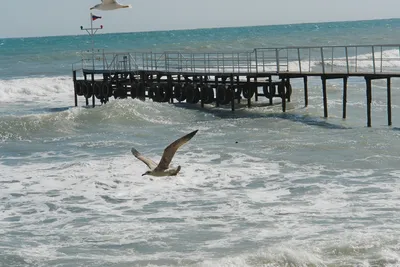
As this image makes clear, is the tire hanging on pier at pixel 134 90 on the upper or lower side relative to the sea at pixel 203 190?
upper

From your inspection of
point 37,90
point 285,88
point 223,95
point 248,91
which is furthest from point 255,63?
point 248,91

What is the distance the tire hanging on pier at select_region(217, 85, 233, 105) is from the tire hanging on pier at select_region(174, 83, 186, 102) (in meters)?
2.10

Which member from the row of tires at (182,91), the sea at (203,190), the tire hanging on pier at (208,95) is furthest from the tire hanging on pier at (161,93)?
the sea at (203,190)

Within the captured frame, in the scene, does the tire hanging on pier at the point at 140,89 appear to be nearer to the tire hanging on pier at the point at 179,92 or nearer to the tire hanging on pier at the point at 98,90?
the tire hanging on pier at the point at 179,92

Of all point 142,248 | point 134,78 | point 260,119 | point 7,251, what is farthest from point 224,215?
point 134,78

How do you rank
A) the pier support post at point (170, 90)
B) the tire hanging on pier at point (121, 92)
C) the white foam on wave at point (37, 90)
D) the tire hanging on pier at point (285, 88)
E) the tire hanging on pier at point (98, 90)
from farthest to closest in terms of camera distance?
the white foam on wave at point (37, 90) → the tire hanging on pier at point (98, 90) → the tire hanging on pier at point (121, 92) → the pier support post at point (170, 90) → the tire hanging on pier at point (285, 88)

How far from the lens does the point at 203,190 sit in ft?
62.8

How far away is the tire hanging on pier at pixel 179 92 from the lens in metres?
38.0

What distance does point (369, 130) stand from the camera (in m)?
28.2

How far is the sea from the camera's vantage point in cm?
1417

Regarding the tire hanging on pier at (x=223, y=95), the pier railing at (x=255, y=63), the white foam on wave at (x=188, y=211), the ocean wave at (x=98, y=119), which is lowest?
the white foam on wave at (x=188, y=211)

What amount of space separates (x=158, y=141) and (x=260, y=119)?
5.79 metres

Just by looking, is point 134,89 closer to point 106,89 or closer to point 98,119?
point 106,89

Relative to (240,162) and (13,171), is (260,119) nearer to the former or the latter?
(240,162)
